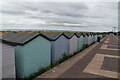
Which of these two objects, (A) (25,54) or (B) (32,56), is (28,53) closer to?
(A) (25,54)

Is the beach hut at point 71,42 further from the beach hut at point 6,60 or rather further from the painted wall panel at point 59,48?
the beach hut at point 6,60

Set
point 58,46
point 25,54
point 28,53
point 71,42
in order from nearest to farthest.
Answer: point 25,54, point 28,53, point 58,46, point 71,42

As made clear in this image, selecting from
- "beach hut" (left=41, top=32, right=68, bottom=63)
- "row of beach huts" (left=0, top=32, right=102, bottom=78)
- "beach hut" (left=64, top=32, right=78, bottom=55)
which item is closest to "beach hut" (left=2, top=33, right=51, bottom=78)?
"row of beach huts" (left=0, top=32, right=102, bottom=78)

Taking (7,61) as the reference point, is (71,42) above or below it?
above

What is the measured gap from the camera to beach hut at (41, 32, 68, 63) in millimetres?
9828

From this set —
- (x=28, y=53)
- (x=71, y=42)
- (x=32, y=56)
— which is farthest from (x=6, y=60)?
(x=71, y=42)

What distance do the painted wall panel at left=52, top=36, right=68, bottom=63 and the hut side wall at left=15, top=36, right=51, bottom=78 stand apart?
4.07ft

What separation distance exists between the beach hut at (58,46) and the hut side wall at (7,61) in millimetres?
3512

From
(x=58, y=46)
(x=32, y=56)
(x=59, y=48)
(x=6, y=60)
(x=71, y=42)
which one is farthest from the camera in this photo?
(x=71, y=42)

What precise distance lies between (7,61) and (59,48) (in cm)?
588

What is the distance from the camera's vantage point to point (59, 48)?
10.8 meters

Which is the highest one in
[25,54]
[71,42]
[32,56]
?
[71,42]

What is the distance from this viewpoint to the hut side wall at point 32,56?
6590 mm

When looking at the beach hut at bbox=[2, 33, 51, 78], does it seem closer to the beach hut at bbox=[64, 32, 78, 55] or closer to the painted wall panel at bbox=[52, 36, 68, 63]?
the painted wall panel at bbox=[52, 36, 68, 63]
